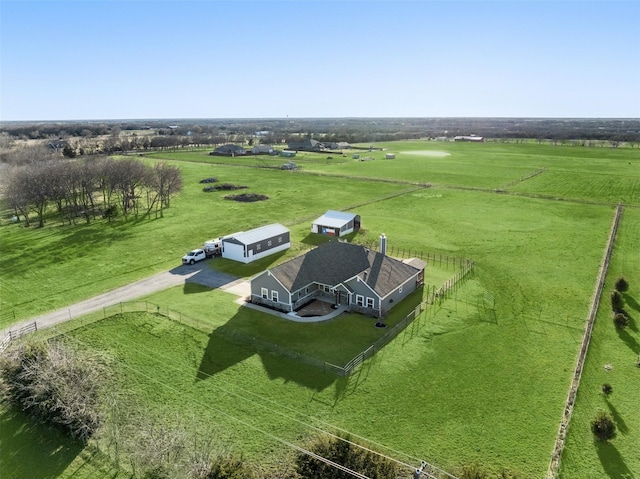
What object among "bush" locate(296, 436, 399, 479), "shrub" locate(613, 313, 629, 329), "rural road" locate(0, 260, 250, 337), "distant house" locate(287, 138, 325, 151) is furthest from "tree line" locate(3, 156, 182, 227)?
"distant house" locate(287, 138, 325, 151)

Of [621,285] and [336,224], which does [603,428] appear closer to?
[621,285]

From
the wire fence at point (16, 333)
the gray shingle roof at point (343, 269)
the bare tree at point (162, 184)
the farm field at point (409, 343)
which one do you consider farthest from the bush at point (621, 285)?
the bare tree at point (162, 184)

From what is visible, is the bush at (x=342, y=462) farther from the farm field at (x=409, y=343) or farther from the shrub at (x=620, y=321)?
the shrub at (x=620, y=321)

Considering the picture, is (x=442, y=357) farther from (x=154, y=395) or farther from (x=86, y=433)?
(x=86, y=433)

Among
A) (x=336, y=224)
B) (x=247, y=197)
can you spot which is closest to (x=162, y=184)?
(x=247, y=197)

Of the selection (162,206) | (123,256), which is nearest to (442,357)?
(123,256)

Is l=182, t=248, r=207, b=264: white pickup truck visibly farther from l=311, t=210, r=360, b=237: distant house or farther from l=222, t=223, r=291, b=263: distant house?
l=311, t=210, r=360, b=237: distant house
